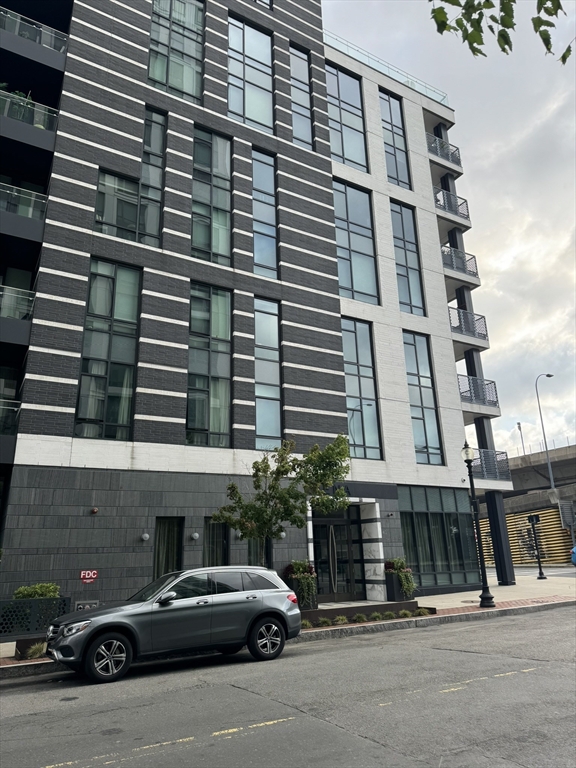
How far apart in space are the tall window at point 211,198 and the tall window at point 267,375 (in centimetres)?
255

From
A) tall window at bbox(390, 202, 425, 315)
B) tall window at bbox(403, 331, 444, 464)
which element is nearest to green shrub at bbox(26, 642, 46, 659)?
tall window at bbox(403, 331, 444, 464)

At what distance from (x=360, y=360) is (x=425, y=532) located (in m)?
7.98

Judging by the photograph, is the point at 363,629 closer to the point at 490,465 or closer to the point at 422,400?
the point at 422,400

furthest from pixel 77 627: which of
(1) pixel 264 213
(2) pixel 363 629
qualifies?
(1) pixel 264 213

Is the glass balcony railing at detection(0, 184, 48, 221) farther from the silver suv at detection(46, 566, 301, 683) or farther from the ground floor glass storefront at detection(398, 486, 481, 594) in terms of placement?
the ground floor glass storefront at detection(398, 486, 481, 594)

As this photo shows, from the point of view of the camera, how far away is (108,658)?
9188mm

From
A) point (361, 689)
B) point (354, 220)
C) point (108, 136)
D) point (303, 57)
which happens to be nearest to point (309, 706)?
point (361, 689)

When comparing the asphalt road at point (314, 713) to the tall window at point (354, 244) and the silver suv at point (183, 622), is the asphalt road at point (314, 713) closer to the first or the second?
the silver suv at point (183, 622)

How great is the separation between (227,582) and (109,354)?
9975 millimetres

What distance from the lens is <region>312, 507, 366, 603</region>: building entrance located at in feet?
70.4

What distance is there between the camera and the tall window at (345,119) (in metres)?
27.8

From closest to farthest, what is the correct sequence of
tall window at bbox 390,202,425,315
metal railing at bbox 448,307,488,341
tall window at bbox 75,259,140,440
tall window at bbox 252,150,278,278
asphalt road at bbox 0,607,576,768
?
asphalt road at bbox 0,607,576,768 → tall window at bbox 75,259,140,440 → tall window at bbox 252,150,278,278 → tall window at bbox 390,202,425,315 → metal railing at bbox 448,307,488,341

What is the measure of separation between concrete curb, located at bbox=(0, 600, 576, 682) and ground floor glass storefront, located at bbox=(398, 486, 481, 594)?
19.2 ft

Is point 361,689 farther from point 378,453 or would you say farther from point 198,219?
point 198,219
